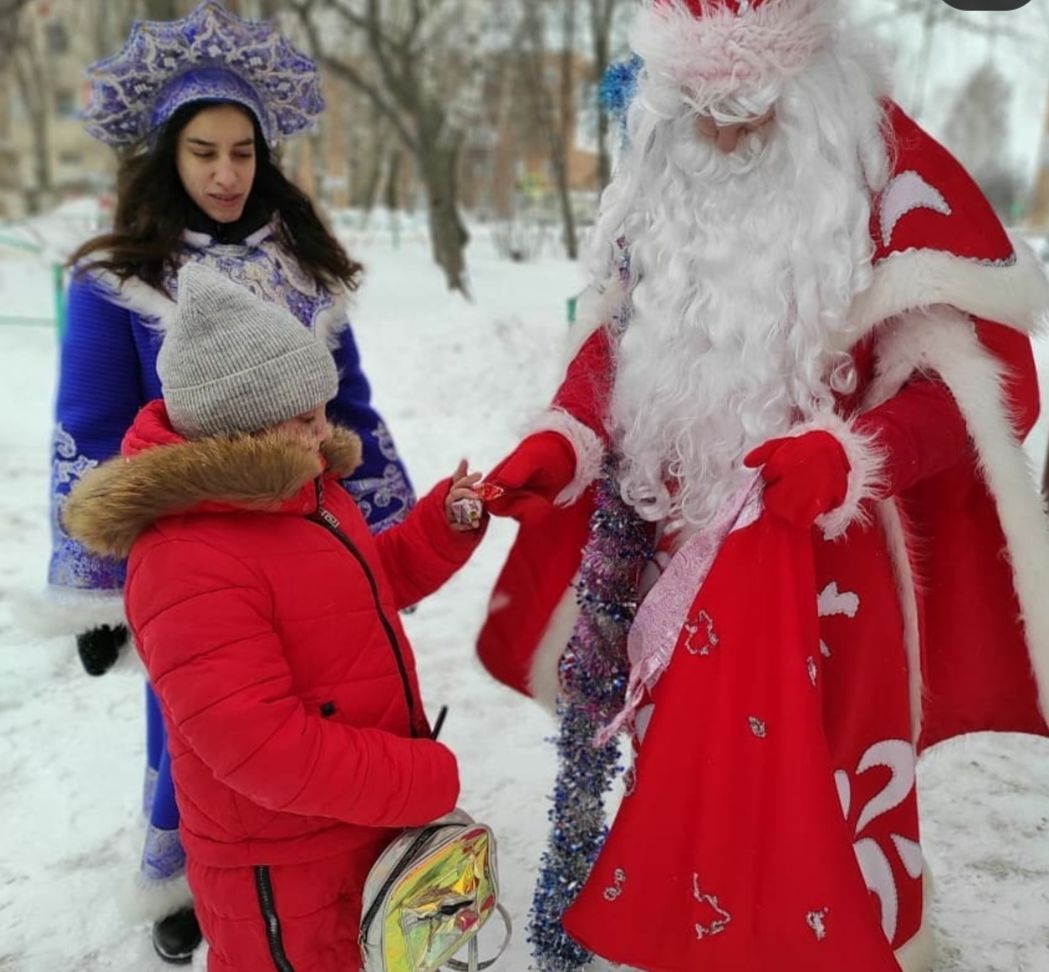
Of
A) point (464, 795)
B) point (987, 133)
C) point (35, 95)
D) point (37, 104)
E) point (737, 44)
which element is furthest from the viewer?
point (987, 133)

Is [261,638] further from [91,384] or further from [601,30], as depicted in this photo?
[601,30]

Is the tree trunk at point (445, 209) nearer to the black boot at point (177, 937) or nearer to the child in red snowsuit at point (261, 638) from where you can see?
the black boot at point (177, 937)

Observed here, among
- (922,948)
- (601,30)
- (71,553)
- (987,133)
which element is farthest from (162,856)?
(987,133)

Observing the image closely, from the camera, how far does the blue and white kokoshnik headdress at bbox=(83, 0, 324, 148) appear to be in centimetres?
202

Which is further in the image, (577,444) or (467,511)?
(577,444)

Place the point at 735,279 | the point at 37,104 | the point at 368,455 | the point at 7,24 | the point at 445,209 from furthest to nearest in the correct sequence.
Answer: the point at 37,104 → the point at 7,24 → the point at 445,209 → the point at 368,455 → the point at 735,279

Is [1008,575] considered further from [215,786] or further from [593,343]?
[215,786]

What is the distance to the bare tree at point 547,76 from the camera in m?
14.3

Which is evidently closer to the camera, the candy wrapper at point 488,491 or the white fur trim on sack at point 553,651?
the candy wrapper at point 488,491

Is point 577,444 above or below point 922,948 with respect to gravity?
above

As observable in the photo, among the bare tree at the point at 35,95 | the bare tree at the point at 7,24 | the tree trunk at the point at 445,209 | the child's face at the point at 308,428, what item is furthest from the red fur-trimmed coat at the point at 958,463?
the bare tree at the point at 35,95

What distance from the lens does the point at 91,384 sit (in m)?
2.01

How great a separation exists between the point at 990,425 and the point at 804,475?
0.46m

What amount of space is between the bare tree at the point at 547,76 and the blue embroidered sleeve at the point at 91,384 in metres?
13.7
